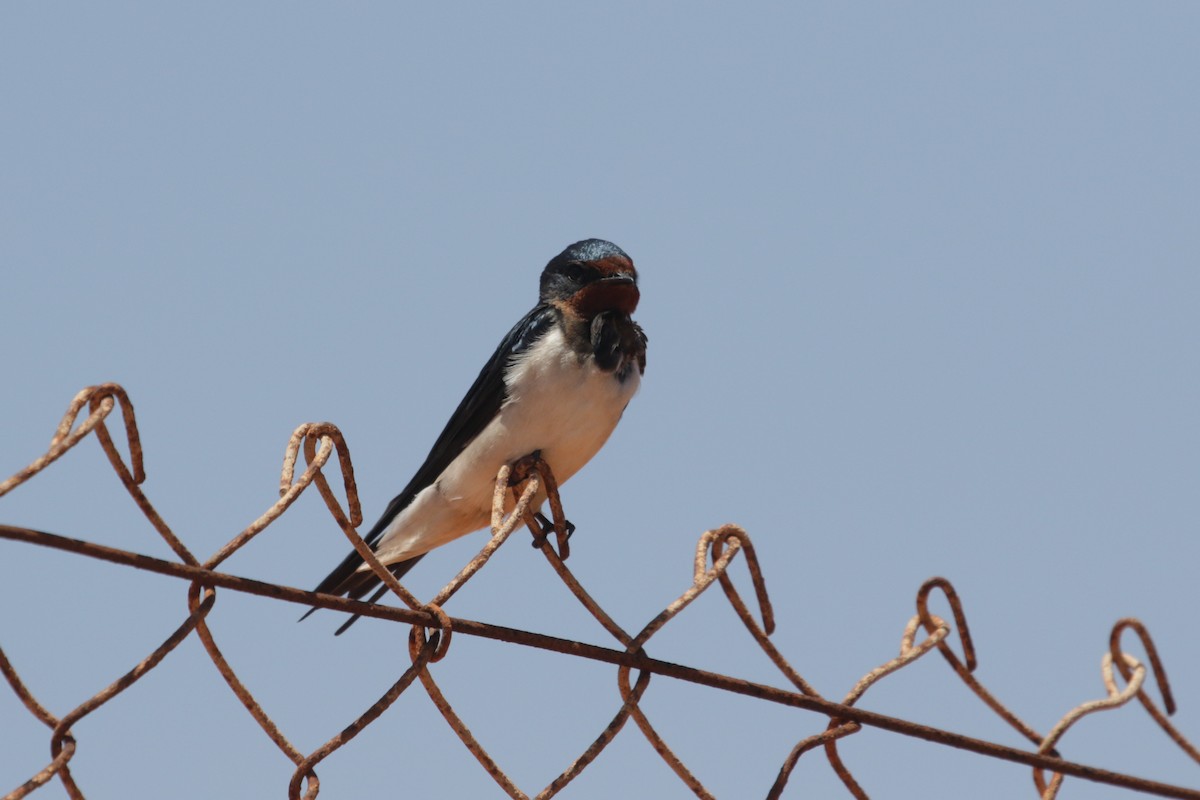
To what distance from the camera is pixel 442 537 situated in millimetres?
3396

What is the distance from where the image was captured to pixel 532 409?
3316mm

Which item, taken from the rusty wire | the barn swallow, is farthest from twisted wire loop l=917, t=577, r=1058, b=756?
the barn swallow

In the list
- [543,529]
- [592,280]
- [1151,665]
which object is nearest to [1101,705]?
[1151,665]

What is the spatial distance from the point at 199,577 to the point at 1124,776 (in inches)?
51.3

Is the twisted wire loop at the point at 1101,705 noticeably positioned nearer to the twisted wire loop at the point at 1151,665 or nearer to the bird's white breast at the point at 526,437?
the twisted wire loop at the point at 1151,665

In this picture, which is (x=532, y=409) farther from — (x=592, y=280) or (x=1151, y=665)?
(x=1151, y=665)

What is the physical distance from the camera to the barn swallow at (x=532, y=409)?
3.30m

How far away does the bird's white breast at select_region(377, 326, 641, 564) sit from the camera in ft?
10.8

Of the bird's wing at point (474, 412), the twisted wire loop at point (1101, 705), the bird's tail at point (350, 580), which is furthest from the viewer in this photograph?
the bird's wing at point (474, 412)

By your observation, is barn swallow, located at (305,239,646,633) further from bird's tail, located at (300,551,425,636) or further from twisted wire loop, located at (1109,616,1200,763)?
twisted wire loop, located at (1109,616,1200,763)

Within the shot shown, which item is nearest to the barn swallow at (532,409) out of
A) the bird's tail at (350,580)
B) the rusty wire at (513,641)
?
the bird's tail at (350,580)

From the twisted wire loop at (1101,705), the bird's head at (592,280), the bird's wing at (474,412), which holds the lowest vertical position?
the twisted wire loop at (1101,705)

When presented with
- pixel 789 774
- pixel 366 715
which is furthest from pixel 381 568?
pixel 789 774

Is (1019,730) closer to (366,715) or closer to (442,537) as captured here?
(366,715)
